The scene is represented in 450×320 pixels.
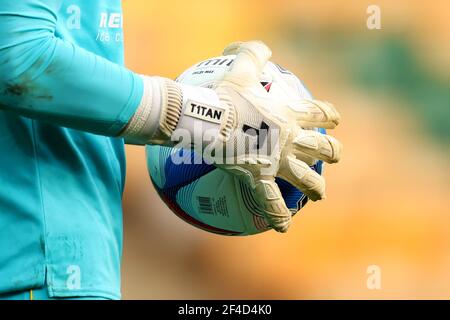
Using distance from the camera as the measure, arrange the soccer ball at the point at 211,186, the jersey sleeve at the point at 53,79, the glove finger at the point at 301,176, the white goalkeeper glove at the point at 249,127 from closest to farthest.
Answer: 1. the jersey sleeve at the point at 53,79
2. the white goalkeeper glove at the point at 249,127
3. the glove finger at the point at 301,176
4. the soccer ball at the point at 211,186

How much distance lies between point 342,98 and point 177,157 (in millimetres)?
3080

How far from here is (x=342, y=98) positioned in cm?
472

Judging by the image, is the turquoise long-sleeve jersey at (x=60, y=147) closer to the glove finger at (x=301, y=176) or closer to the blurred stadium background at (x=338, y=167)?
the glove finger at (x=301, y=176)

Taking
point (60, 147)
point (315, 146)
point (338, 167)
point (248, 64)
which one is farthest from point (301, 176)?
point (338, 167)

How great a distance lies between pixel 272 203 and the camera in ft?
4.99

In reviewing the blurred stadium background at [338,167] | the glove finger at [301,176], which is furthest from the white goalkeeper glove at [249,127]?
the blurred stadium background at [338,167]

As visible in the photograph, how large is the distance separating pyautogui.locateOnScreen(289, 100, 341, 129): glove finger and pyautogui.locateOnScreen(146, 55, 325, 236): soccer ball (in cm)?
7

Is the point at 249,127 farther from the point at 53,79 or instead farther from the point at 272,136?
the point at 53,79

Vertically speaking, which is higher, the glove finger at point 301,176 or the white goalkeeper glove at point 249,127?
the white goalkeeper glove at point 249,127

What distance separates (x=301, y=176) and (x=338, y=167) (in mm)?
3020

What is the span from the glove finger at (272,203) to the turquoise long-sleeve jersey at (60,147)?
0.84 feet

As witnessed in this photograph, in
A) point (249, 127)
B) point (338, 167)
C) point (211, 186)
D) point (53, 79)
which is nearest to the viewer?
point (53, 79)

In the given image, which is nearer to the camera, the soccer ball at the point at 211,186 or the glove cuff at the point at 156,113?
the glove cuff at the point at 156,113

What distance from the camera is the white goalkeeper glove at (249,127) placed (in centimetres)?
141
